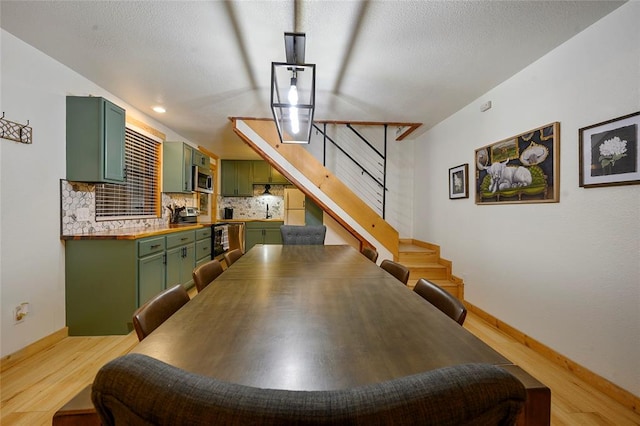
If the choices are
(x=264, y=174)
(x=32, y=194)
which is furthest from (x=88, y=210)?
(x=264, y=174)

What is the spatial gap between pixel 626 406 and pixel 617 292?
26.1 inches

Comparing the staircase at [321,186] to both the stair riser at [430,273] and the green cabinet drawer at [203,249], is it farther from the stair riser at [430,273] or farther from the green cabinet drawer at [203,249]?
the green cabinet drawer at [203,249]

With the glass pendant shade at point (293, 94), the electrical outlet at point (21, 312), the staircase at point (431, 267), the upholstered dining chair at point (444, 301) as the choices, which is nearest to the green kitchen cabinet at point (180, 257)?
the electrical outlet at point (21, 312)

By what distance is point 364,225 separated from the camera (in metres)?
3.93

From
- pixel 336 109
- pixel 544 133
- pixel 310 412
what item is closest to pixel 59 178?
pixel 336 109

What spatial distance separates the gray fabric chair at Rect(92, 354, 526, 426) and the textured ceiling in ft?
6.64

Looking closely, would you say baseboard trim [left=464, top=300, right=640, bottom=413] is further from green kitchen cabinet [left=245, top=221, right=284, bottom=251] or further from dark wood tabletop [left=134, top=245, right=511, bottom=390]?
green kitchen cabinet [left=245, top=221, right=284, bottom=251]

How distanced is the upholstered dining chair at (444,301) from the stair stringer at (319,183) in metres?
2.46

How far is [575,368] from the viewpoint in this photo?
195 centimetres

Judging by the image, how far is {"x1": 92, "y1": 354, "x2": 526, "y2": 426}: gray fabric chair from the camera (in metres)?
0.31

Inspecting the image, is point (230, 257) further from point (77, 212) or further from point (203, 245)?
point (203, 245)

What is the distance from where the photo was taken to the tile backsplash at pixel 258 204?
6.73 meters

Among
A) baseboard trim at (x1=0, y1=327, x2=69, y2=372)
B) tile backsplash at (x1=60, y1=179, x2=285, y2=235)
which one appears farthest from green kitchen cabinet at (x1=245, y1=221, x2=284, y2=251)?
baseboard trim at (x1=0, y1=327, x2=69, y2=372)

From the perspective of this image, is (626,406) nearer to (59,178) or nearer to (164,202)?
(59,178)
